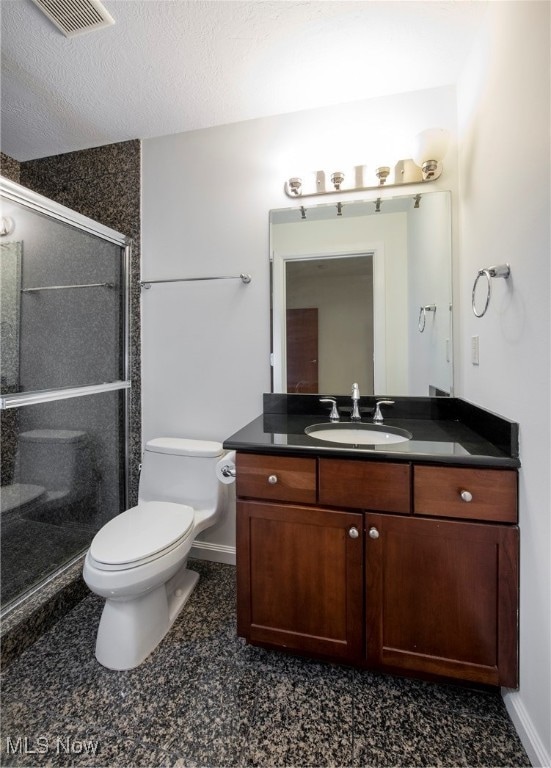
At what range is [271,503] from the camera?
4.05ft

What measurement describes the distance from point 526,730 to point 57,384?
2.25m

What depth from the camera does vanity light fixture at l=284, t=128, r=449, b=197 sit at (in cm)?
151

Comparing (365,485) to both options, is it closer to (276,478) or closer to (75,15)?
(276,478)

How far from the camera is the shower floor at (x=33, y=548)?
5.00ft

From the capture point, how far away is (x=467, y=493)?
3.47 ft

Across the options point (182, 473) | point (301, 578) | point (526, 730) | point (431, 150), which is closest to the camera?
point (526, 730)

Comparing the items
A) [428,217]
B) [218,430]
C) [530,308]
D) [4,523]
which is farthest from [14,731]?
[428,217]

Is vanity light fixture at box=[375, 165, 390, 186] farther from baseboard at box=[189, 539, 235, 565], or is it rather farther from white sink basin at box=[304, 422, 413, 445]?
baseboard at box=[189, 539, 235, 565]

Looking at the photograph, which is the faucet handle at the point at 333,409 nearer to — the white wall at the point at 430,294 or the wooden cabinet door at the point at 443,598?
the white wall at the point at 430,294

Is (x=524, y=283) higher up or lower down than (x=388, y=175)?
lower down

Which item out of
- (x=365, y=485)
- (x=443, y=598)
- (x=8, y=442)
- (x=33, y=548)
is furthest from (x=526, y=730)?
(x=8, y=442)

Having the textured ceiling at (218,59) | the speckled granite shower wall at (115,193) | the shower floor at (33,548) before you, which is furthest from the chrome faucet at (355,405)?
the shower floor at (33,548)

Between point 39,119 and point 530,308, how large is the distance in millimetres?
2460

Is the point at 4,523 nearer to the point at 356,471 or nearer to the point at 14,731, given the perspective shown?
the point at 14,731
